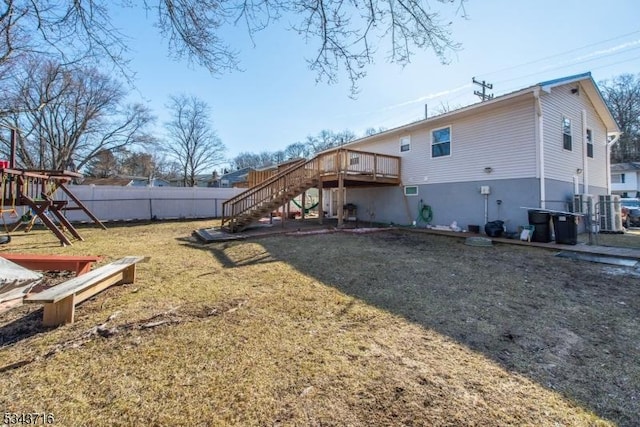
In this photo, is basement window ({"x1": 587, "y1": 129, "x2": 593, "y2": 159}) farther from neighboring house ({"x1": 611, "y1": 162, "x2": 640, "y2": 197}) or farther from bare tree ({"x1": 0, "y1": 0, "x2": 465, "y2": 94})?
neighboring house ({"x1": 611, "y1": 162, "x2": 640, "y2": 197})

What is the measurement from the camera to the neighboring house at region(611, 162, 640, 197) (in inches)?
1106

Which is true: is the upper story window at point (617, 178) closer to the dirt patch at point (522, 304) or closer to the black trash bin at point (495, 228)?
the black trash bin at point (495, 228)

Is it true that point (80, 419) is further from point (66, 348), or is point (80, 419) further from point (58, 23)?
point (58, 23)

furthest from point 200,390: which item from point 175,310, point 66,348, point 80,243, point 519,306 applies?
point 80,243

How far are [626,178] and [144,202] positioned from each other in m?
41.3

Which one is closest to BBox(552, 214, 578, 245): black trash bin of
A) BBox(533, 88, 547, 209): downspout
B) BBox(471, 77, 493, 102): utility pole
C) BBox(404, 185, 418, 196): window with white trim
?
BBox(533, 88, 547, 209): downspout

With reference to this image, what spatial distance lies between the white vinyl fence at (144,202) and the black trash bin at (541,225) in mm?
15776

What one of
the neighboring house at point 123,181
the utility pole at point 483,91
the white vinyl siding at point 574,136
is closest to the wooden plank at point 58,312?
the white vinyl siding at point 574,136

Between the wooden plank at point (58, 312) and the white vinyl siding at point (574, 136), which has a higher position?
the white vinyl siding at point (574, 136)

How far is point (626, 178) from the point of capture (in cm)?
2881

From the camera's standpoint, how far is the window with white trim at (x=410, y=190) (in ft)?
39.8

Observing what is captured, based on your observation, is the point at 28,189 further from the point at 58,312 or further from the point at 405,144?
the point at 405,144

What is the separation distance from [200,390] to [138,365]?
0.66m

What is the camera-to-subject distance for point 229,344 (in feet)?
8.84
